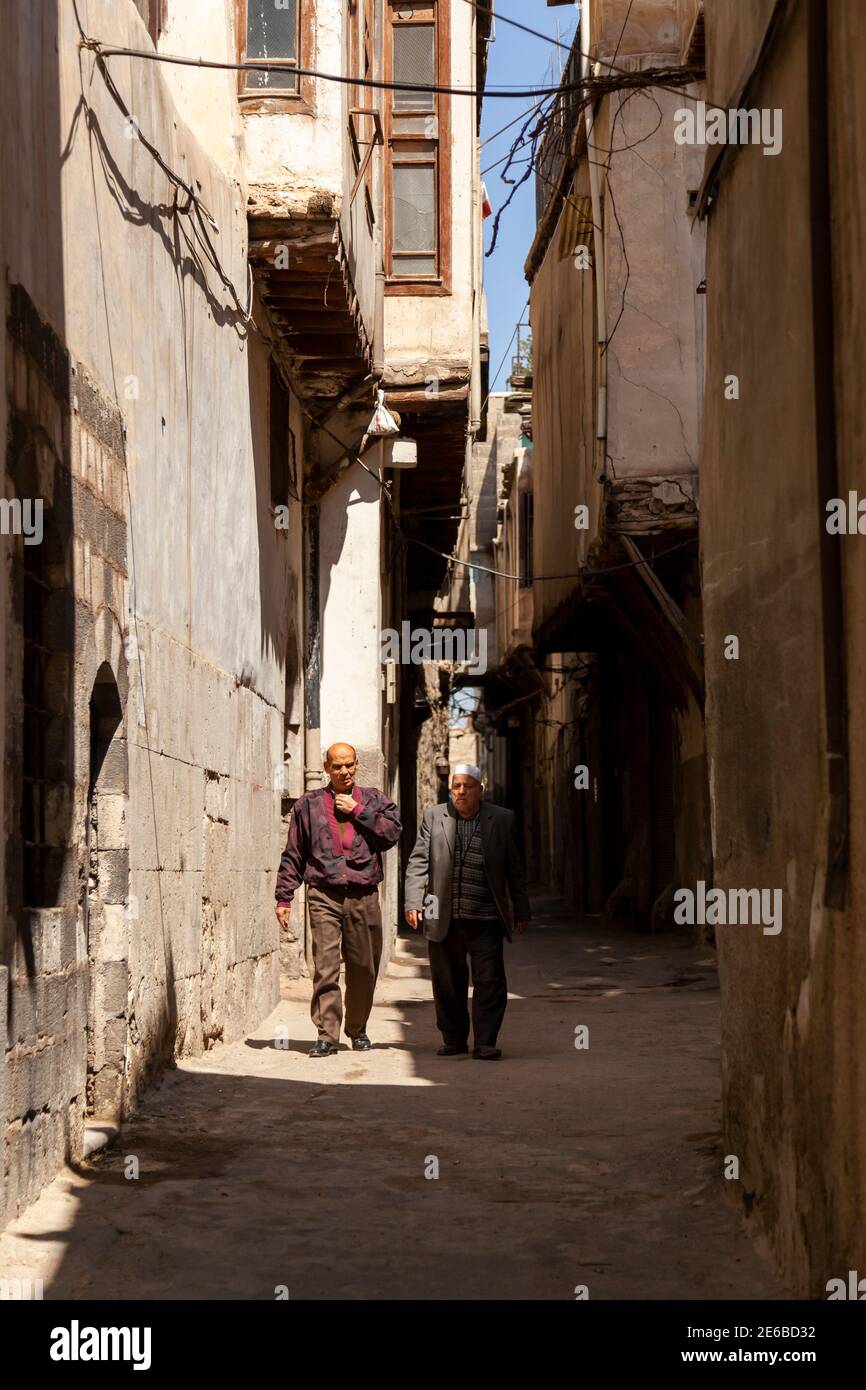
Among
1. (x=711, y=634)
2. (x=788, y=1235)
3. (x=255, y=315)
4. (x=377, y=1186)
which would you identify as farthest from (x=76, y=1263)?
(x=255, y=315)

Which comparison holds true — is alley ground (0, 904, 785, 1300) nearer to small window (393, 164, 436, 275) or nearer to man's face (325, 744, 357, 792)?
man's face (325, 744, 357, 792)

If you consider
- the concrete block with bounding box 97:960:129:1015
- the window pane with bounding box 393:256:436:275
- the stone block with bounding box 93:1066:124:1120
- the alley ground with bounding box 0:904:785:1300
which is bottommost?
the alley ground with bounding box 0:904:785:1300

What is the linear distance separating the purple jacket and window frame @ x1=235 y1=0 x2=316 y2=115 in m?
4.31

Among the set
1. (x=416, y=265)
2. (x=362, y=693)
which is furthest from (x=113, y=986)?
(x=416, y=265)

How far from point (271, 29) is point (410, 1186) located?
7.63 m

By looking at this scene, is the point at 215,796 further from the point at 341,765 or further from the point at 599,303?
the point at 599,303

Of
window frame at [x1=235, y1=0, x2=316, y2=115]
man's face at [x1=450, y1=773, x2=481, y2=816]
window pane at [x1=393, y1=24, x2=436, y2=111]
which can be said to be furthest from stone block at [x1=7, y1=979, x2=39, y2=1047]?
window pane at [x1=393, y1=24, x2=436, y2=111]

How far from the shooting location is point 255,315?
11.3 m

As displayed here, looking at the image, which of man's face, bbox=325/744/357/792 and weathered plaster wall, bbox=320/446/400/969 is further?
weathered plaster wall, bbox=320/446/400/969

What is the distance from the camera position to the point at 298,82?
34.3 ft

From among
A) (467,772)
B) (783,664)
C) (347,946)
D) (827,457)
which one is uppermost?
(827,457)

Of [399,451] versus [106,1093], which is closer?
[106,1093]

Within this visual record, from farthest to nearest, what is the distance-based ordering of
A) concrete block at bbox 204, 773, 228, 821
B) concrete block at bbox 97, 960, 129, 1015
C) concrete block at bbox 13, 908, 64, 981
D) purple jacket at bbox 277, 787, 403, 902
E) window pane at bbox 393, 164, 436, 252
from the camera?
window pane at bbox 393, 164, 436, 252
purple jacket at bbox 277, 787, 403, 902
concrete block at bbox 204, 773, 228, 821
concrete block at bbox 97, 960, 129, 1015
concrete block at bbox 13, 908, 64, 981

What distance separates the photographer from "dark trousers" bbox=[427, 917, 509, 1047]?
941cm
